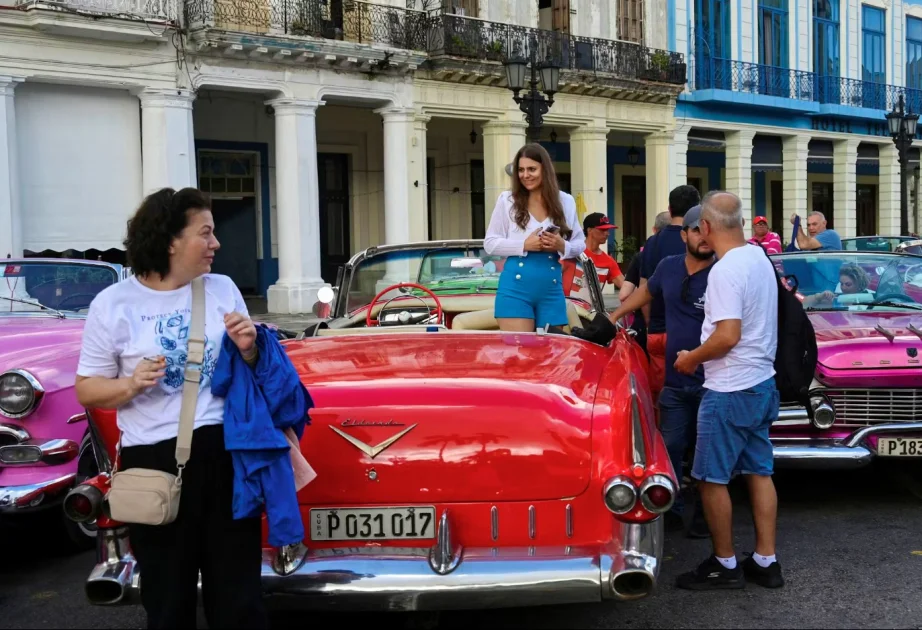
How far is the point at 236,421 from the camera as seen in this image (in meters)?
3.15

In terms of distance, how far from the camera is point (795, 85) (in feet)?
104

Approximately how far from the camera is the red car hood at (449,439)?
3768mm

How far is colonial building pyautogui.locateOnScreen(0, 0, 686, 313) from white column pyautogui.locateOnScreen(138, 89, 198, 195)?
3cm

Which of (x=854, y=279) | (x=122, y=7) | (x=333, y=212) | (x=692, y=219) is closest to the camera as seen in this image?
(x=692, y=219)

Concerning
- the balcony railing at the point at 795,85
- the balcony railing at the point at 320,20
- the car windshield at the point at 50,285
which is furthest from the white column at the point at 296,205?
the car windshield at the point at 50,285

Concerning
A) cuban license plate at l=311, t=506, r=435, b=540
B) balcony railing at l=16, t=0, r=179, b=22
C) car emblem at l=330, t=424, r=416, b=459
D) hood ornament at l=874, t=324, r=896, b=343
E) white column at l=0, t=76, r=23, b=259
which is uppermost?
balcony railing at l=16, t=0, r=179, b=22

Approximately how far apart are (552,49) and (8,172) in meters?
12.5

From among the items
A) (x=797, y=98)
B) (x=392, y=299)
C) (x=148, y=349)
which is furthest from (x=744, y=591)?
(x=797, y=98)

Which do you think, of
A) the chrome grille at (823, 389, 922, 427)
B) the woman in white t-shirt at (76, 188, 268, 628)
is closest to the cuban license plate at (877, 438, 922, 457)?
the chrome grille at (823, 389, 922, 427)

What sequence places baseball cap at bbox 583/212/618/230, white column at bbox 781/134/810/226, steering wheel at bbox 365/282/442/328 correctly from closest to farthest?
1. steering wheel at bbox 365/282/442/328
2. baseball cap at bbox 583/212/618/230
3. white column at bbox 781/134/810/226

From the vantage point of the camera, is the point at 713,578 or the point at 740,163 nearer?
the point at 713,578

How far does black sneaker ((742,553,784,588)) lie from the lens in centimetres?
479

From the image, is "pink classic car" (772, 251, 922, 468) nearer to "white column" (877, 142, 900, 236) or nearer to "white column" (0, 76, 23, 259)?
"white column" (0, 76, 23, 259)

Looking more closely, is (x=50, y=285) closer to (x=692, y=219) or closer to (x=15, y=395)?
(x=15, y=395)
